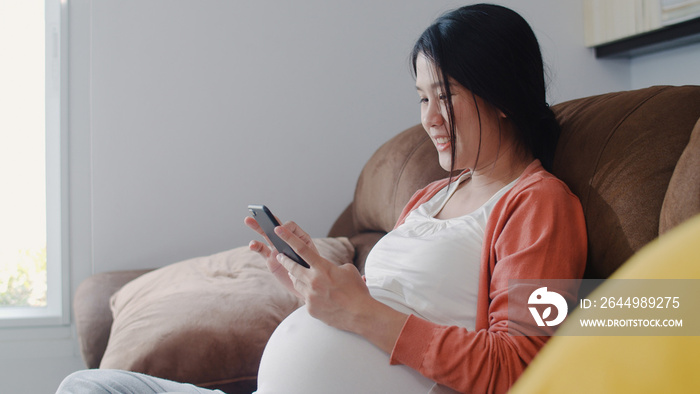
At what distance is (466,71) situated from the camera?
0.94 m

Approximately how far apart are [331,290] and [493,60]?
0.45 metres

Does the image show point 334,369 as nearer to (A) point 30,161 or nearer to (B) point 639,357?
(B) point 639,357

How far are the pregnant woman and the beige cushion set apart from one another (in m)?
0.27

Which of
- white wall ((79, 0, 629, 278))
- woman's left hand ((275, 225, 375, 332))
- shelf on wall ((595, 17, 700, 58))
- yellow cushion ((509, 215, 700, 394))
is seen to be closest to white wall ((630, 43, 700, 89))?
shelf on wall ((595, 17, 700, 58))

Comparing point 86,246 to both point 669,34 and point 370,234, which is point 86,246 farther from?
point 669,34

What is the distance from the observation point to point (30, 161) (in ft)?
7.08

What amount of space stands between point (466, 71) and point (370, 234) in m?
0.92

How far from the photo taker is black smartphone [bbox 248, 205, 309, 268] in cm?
87

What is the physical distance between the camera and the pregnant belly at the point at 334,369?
2.60 ft

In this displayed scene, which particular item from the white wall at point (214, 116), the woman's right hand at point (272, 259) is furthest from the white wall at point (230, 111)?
the woman's right hand at point (272, 259)

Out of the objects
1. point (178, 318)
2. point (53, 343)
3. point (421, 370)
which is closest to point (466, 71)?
point (421, 370)

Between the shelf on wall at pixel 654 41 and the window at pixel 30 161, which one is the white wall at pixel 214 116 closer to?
the window at pixel 30 161

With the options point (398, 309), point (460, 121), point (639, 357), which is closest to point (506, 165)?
point (460, 121)

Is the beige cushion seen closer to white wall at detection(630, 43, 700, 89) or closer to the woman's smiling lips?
the woman's smiling lips
